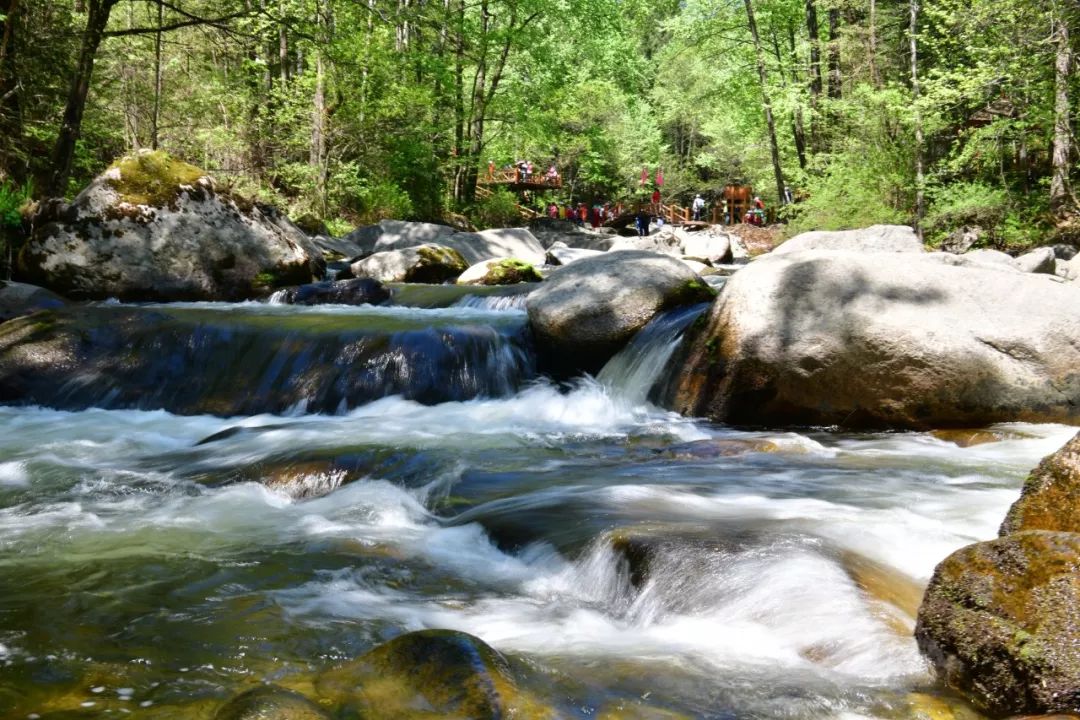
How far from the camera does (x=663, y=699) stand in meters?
2.40

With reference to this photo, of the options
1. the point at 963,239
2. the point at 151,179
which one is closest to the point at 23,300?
the point at 151,179

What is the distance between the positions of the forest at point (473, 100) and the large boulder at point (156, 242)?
0.86 metres

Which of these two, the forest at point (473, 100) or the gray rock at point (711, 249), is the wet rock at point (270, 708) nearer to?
the forest at point (473, 100)

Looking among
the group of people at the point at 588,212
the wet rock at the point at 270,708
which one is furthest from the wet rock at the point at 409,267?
the group of people at the point at 588,212

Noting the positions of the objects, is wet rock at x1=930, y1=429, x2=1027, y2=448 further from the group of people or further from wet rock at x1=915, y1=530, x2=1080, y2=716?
the group of people

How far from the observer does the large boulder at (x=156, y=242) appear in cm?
1076

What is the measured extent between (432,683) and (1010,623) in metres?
1.52

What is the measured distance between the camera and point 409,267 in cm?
1428

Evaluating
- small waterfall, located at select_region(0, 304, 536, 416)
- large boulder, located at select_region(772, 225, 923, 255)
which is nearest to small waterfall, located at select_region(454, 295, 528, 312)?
small waterfall, located at select_region(0, 304, 536, 416)

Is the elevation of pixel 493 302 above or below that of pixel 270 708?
above

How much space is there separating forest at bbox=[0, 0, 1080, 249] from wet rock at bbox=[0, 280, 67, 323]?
1567mm

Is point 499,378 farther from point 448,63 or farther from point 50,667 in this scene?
point 448,63

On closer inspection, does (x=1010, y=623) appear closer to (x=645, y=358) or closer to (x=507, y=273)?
(x=645, y=358)

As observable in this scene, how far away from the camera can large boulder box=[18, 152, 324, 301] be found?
35.3ft
